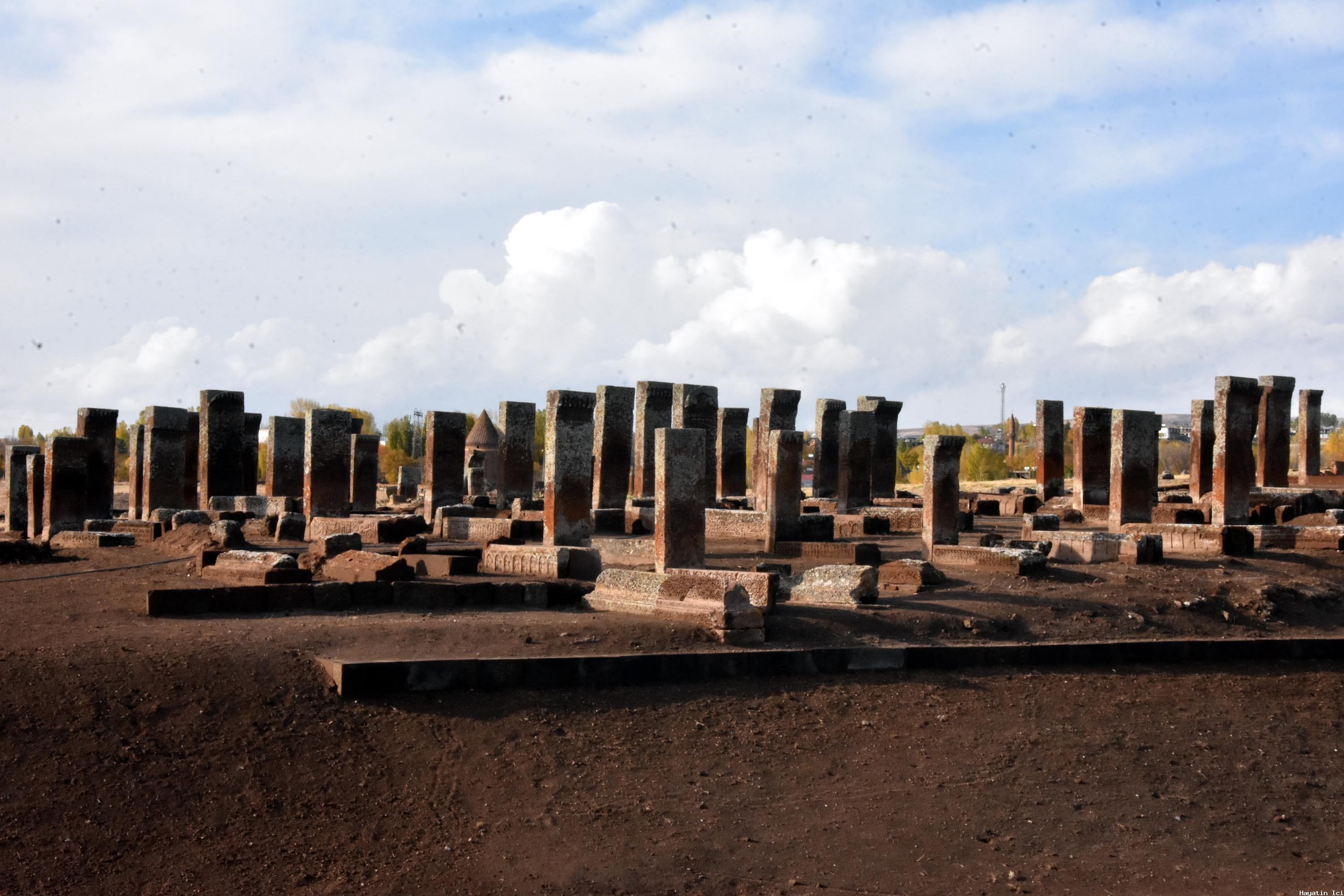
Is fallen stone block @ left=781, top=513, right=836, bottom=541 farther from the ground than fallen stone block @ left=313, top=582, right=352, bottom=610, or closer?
farther from the ground

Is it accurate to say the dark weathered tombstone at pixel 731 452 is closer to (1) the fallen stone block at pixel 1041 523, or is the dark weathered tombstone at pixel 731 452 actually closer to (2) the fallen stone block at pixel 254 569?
(1) the fallen stone block at pixel 1041 523

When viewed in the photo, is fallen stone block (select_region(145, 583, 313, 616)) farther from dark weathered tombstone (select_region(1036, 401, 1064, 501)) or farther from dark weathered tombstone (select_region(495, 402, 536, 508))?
dark weathered tombstone (select_region(1036, 401, 1064, 501))

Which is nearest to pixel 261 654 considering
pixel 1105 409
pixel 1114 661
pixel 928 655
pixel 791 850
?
pixel 791 850

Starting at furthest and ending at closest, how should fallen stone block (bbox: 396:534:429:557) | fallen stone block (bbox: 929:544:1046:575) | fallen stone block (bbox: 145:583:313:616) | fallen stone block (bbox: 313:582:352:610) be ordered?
1. fallen stone block (bbox: 396:534:429:557)
2. fallen stone block (bbox: 929:544:1046:575)
3. fallen stone block (bbox: 313:582:352:610)
4. fallen stone block (bbox: 145:583:313:616)

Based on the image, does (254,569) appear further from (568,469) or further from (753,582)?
(753,582)

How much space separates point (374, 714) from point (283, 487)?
13291mm

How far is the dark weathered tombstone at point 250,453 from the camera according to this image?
23.6m

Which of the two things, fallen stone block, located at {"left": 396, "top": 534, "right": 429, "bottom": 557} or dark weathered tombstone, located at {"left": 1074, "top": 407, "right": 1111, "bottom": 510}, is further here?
dark weathered tombstone, located at {"left": 1074, "top": 407, "right": 1111, "bottom": 510}

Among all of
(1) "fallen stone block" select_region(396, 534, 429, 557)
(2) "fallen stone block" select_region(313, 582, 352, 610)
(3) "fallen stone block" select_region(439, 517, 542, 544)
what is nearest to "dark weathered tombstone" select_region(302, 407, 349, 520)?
(3) "fallen stone block" select_region(439, 517, 542, 544)

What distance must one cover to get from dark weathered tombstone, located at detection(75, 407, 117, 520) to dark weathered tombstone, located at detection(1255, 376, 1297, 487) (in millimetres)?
19743

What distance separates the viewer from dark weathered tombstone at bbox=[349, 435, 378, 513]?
22.8 meters

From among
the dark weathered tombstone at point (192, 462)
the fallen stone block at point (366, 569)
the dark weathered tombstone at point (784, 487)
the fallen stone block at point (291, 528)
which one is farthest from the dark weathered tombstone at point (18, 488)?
the dark weathered tombstone at point (784, 487)

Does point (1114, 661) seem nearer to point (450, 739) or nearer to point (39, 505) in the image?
point (450, 739)

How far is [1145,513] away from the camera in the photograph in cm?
1812
